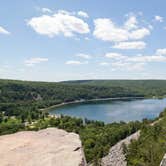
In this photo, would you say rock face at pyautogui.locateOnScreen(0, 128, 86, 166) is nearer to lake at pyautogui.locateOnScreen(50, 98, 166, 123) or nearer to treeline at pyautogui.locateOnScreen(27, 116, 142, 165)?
treeline at pyautogui.locateOnScreen(27, 116, 142, 165)

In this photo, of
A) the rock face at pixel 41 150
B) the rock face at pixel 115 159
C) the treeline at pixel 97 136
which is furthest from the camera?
the treeline at pixel 97 136

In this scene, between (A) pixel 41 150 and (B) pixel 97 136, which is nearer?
(A) pixel 41 150

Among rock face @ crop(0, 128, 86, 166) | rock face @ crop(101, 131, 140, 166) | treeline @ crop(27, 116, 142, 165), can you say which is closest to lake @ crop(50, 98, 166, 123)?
treeline @ crop(27, 116, 142, 165)

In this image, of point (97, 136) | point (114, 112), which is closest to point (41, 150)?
point (97, 136)

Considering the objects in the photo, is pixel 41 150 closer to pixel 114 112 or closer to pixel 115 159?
pixel 115 159

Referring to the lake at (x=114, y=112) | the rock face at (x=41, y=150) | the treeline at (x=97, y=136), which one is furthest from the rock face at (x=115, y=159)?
the lake at (x=114, y=112)

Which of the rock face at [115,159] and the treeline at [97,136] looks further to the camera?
the treeline at [97,136]

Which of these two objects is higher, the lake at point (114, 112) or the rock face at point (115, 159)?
the rock face at point (115, 159)

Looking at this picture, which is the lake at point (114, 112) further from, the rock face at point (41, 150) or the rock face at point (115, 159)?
the rock face at point (41, 150)
